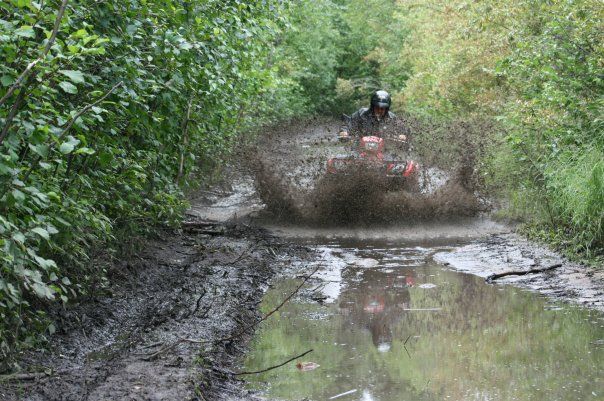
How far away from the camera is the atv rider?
17.4m

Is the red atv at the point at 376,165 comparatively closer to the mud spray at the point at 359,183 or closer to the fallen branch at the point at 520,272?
the mud spray at the point at 359,183

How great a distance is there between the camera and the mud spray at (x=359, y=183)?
1711 cm

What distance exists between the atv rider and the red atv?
301 millimetres

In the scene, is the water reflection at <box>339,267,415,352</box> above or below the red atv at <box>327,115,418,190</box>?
below

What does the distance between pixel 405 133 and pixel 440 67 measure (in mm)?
8456

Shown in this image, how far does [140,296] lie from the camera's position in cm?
953

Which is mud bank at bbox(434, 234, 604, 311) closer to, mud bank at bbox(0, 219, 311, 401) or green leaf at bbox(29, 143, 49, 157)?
mud bank at bbox(0, 219, 311, 401)

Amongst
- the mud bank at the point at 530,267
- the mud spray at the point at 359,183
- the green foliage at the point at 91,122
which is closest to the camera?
the green foliage at the point at 91,122

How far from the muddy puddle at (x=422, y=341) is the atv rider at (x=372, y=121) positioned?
5292mm

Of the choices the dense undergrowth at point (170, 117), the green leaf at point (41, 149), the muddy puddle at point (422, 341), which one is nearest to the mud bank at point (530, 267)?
the muddy puddle at point (422, 341)

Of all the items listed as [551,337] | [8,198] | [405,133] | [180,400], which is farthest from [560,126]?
[8,198]

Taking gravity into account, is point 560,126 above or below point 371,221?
above

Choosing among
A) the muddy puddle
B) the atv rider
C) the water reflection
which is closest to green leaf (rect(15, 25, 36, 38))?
the muddy puddle

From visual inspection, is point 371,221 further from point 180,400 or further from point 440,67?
point 180,400
